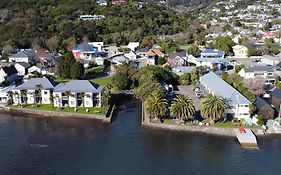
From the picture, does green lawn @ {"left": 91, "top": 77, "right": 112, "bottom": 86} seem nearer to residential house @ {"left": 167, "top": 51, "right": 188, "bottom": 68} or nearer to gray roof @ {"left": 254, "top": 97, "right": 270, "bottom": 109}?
residential house @ {"left": 167, "top": 51, "right": 188, "bottom": 68}

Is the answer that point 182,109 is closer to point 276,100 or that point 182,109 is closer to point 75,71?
point 276,100

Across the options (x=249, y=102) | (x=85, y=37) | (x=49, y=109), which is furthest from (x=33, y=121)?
(x=85, y=37)

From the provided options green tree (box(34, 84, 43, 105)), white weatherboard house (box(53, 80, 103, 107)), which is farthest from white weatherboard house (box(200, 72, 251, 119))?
green tree (box(34, 84, 43, 105))

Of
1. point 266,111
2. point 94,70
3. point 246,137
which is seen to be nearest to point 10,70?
point 94,70

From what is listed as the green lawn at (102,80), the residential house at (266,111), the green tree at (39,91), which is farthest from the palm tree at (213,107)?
the green lawn at (102,80)

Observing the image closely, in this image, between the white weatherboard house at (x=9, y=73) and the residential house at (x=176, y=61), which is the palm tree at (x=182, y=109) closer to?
the residential house at (x=176, y=61)

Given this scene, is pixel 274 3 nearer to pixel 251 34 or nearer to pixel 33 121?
pixel 251 34
